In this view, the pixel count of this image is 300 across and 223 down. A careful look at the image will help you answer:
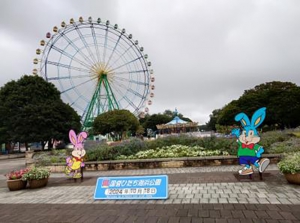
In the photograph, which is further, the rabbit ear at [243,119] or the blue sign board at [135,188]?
the rabbit ear at [243,119]

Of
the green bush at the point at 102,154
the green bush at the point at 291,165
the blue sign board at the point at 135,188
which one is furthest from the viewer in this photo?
the green bush at the point at 102,154

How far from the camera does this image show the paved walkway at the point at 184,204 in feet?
14.2

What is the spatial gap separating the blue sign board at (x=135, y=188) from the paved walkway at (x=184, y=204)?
143mm

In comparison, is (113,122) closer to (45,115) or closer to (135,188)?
(45,115)

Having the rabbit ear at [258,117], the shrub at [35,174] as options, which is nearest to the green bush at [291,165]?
the rabbit ear at [258,117]

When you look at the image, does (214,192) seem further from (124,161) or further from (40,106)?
(40,106)

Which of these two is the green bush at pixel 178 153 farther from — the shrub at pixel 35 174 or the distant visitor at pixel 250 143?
the shrub at pixel 35 174

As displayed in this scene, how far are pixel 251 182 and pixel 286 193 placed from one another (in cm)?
131

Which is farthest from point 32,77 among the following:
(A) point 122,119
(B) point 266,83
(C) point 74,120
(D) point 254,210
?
(B) point 266,83

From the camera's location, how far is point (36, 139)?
27.2 m

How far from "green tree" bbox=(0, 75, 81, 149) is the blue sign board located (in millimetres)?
23658

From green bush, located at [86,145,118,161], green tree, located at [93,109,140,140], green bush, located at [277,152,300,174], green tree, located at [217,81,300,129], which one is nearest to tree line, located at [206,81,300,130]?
green tree, located at [217,81,300,129]

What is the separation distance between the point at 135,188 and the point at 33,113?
2503 centimetres

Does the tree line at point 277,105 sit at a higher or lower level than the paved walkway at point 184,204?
higher
